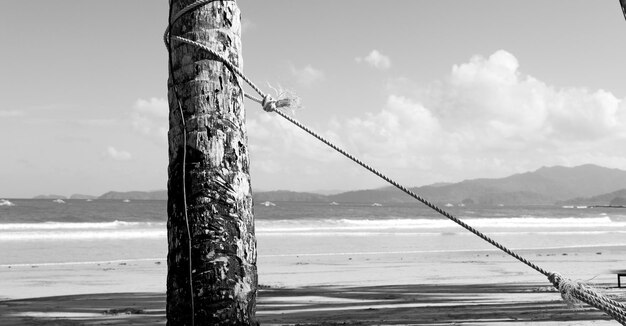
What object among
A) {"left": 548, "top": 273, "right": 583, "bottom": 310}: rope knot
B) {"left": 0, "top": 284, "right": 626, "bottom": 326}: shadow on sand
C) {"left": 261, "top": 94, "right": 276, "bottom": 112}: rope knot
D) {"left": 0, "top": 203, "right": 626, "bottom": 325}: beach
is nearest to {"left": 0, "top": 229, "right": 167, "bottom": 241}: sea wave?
{"left": 0, "top": 203, "right": 626, "bottom": 325}: beach

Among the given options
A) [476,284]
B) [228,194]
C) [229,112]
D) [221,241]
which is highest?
[229,112]

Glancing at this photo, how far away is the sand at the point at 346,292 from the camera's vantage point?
7.69 m

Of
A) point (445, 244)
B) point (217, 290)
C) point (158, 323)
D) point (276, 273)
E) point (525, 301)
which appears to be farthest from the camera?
point (445, 244)

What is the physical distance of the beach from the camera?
25.9 ft

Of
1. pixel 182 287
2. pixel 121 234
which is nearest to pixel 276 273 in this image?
pixel 182 287

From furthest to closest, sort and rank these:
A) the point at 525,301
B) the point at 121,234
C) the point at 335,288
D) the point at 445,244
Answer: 1. the point at 121,234
2. the point at 445,244
3. the point at 335,288
4. the point at 525,301

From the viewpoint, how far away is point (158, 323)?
7.55 metres

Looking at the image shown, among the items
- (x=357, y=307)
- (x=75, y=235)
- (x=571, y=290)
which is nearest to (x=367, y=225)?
(x=75, y=235)

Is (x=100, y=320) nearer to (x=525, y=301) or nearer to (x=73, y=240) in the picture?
(x=525, y=301)

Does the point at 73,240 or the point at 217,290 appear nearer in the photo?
the point at 217,290

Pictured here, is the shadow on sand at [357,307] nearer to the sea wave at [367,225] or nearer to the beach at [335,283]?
the beach at [335,283]

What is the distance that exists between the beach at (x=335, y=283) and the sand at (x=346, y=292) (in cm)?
2

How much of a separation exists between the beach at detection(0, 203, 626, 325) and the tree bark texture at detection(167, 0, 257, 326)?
8.69ft

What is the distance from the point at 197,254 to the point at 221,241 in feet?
0.40
